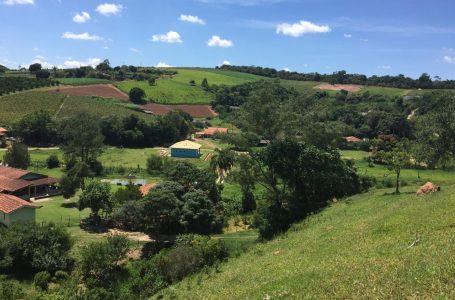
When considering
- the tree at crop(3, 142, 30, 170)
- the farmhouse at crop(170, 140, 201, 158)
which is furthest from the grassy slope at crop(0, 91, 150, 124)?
the tree at crop(3, 142, 30, 170)

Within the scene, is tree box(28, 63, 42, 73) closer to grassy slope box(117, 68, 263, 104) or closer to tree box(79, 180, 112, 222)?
grassy slope box(117, 68, 263, 104)

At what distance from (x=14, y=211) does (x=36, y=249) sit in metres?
8.03

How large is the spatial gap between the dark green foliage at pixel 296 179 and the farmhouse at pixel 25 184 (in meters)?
28.9

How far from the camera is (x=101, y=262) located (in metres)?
33.0

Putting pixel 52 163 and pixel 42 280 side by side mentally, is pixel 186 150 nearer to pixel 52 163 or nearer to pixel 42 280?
pixel 52 163

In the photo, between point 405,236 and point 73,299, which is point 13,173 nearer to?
point 73,299

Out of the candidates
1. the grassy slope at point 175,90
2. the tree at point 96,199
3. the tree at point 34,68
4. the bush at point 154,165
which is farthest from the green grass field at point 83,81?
the tree at point 96,199

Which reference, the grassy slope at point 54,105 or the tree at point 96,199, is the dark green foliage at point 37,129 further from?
the tree at point 96,199

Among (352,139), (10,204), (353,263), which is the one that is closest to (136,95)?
(352,139)

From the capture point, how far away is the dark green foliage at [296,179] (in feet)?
136

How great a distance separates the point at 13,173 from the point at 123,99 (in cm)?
8407

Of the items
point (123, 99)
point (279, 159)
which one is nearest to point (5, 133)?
point (123, 99)

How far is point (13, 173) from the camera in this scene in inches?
2247

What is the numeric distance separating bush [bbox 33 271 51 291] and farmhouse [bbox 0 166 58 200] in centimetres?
2219
